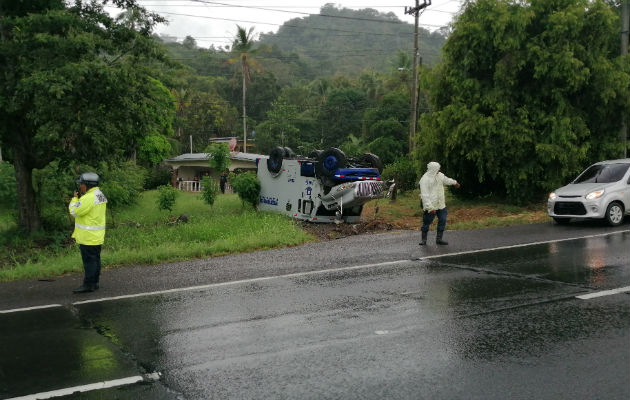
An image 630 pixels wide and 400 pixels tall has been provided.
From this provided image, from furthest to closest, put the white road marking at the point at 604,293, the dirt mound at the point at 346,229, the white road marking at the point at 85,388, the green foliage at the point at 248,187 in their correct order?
the green foliage at the point at 248,187
the dirt mound at the point at 346,229
the white road marking at the point at 604,293
the white road marking at the point at 85,388

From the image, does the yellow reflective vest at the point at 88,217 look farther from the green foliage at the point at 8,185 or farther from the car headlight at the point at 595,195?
the green foliage at the point at 8,185

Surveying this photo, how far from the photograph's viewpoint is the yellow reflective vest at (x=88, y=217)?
8445mm

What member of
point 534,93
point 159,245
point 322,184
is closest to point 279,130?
point 534,93

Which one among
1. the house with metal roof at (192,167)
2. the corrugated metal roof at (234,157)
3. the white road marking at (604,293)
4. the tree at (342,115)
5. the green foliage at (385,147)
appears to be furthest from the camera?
the tree at (342,115)

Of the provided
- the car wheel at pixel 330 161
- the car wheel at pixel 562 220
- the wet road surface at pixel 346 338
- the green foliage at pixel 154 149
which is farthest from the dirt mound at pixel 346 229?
the green foliage at pixel 154 149

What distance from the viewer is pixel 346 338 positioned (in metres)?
6.00

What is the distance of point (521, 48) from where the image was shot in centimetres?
1891

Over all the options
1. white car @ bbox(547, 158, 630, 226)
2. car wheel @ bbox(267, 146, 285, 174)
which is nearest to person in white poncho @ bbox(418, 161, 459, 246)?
white car @ bbox(547, 158, 630, 226)

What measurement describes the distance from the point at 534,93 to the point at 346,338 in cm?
1546

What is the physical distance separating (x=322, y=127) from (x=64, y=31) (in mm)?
50821

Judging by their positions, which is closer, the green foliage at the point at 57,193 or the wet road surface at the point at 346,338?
the wet road surface at the point at 346,338

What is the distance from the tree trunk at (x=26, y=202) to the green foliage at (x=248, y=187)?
617cm

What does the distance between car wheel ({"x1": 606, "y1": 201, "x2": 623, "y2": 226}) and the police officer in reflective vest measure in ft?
37.4

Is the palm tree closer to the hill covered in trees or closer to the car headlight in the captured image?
the hill covered in trees
